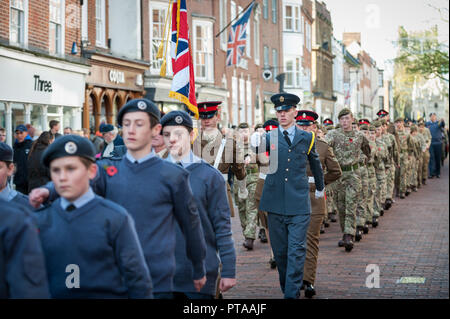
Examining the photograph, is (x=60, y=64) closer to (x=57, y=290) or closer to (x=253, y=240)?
(x=253, y=240)

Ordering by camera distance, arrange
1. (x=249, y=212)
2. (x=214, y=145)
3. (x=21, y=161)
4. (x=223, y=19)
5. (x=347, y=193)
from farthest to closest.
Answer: (x=223, y=19) < (x=21, y=161) < (x=347, y=193) < (x=249, y=212) < (x=214, y=145)

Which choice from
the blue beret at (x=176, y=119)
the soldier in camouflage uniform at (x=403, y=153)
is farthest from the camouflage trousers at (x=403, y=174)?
the blue beret at (x=176, y=119)

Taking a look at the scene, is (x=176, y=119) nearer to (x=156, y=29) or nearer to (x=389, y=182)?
(x=389, y=182)

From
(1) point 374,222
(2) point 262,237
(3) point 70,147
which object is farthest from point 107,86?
(3) point 70,147

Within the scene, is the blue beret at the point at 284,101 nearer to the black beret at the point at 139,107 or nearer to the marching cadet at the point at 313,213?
the marching cadet at the point at 313,213

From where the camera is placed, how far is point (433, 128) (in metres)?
30.2

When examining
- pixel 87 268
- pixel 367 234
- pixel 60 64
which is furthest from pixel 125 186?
pixel 60 64

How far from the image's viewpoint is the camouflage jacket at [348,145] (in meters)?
12.6

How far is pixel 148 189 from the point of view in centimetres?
407

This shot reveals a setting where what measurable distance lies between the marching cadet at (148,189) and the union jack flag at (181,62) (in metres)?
4.66

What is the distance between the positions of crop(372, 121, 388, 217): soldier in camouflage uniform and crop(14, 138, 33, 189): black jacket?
7.06 metres

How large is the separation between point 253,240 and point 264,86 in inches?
1284

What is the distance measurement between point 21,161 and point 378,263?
7.12m

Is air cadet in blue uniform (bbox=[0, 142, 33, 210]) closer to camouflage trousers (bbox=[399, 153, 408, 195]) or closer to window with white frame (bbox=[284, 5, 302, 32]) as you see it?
camouflage trousers (bbox=[399, 153, 408, 195])
